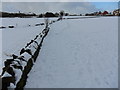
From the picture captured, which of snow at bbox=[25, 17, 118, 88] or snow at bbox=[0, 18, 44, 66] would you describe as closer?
snow at bbox=[25, 17, 118, 88]

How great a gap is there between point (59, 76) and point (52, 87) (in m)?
1.20

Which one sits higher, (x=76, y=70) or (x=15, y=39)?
(x=15, y=39)

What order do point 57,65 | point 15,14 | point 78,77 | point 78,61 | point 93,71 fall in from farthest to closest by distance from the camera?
point 15,14 → point 78,61 → point 57,65 → point 93,71 → point 78,77

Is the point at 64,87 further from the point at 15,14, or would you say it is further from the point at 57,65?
the point at 15,14

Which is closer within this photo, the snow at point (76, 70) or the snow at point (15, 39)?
the snow at point (76, 70)

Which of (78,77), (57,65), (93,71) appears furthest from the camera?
(57,65)

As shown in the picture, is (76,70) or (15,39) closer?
(76,70)

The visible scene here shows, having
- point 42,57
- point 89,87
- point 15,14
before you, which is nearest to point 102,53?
point 42,57

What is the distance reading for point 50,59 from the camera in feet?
37.3

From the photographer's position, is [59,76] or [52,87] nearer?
[52,87]

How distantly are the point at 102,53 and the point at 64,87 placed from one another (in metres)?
5.68

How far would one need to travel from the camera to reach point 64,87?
7.42 metres

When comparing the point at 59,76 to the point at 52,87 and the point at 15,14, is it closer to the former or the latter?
the point at 52,87

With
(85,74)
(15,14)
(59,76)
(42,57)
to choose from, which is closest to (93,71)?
(85,74)
